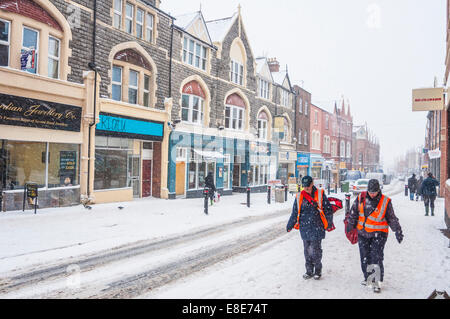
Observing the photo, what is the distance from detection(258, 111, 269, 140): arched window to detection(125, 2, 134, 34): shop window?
13.9m

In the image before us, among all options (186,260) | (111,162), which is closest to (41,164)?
(111,162)

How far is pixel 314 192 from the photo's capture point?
5.55 m

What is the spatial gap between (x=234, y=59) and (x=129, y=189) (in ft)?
42.2

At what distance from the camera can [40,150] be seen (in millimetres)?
12109

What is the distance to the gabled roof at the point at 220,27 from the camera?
22.2m

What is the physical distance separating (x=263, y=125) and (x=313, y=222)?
2301 centimetres

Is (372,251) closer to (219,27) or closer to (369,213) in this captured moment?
(369,213)

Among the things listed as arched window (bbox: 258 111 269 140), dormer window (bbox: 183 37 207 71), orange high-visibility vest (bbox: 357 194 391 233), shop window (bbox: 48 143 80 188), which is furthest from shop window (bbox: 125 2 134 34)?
orange high-visibility vest (bbox: 357 194 391 233)

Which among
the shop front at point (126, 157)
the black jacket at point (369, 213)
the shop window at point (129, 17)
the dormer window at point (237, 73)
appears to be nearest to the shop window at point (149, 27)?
the shop window at point (129, 17)

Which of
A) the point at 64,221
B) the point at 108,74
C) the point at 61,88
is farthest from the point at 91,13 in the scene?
the point at 64,221

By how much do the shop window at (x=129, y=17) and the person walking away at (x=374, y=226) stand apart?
1417cm

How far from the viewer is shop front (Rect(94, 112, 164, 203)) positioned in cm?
1445

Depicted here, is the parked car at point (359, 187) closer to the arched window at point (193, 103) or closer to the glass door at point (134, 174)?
the arched window at point (193, 103)
